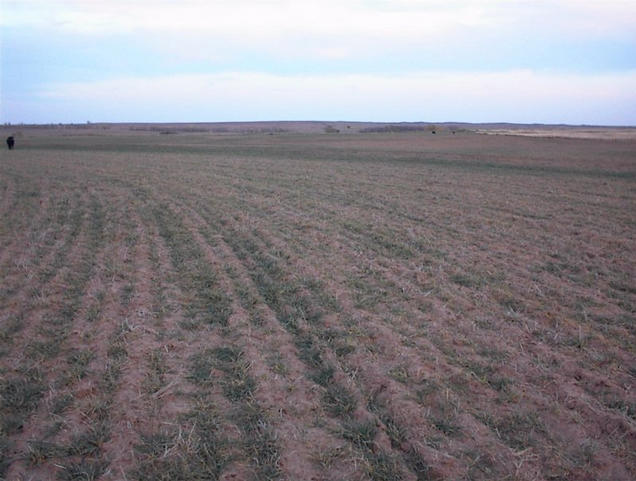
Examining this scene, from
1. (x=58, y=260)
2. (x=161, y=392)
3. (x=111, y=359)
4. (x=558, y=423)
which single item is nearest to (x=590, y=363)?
(x=558, y=423)

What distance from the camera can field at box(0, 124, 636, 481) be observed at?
11.8 ft

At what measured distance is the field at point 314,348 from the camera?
3.59 metres

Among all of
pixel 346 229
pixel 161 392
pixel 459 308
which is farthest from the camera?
pixel 346 229

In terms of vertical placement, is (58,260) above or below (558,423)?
above

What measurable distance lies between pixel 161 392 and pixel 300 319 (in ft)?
6.40

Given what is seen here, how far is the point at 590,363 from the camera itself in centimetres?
497

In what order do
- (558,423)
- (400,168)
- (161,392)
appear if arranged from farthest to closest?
1. (400,168)
2. (161,392)
3. (558,423)

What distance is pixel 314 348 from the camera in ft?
16.9

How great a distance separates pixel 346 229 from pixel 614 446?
23.9 ft

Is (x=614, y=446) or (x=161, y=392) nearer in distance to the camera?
(x=614, y=446)

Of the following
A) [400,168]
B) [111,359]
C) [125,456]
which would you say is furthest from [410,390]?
[400,168]

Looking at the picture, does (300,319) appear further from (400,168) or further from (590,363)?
(400,168)

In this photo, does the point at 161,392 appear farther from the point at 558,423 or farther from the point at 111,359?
the point at 558,423

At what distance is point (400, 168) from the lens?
24922 mm
